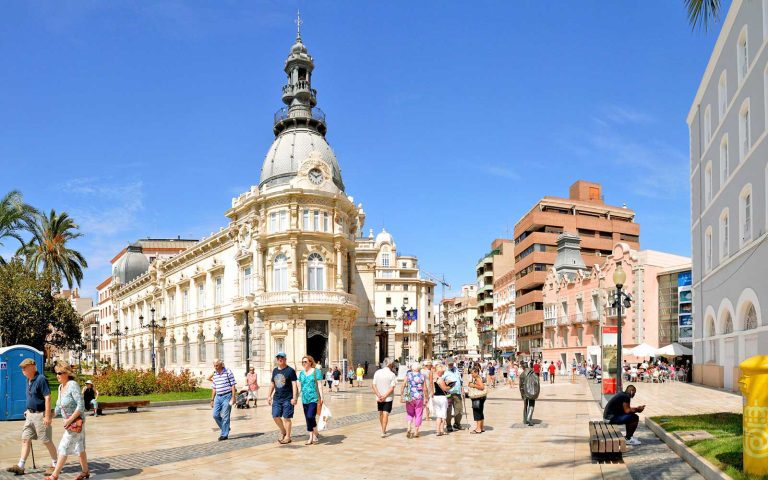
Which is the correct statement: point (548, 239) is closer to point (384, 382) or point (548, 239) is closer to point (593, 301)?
point (593, 301)

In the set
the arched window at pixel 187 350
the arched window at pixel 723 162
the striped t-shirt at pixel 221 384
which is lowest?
the arched window at pixel 187 350

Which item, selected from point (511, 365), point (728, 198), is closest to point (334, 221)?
point (511, 365)

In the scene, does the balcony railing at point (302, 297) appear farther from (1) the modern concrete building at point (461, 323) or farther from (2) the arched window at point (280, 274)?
(1) the modern concrete building at point (461, 323)

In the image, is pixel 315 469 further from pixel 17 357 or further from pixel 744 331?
pixel 744 331

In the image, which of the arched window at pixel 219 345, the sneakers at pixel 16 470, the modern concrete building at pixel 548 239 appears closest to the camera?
the sneakers at pixel 16 470

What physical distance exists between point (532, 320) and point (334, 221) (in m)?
38.6

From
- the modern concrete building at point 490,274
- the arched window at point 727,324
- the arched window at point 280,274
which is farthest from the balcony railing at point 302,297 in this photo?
the modern concrete building at point 490,274

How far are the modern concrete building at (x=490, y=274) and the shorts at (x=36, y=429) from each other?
281 feet

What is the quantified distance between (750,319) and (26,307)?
129 ft

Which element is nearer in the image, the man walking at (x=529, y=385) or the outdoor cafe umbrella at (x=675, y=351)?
the man walking at (x=529, y=385)

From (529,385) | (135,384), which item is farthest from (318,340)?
(529,385)

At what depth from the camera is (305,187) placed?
42719 mm

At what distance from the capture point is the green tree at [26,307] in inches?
1574

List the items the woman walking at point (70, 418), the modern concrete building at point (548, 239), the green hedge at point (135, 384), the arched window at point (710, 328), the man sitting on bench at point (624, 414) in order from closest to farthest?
the woman walking at point (70, 418) < the man sitting on bench at point (624, 414) < the green hedge at point (135, 384) < the arched window at point (710, 328) < the modern concrete building at point (548, 239)
